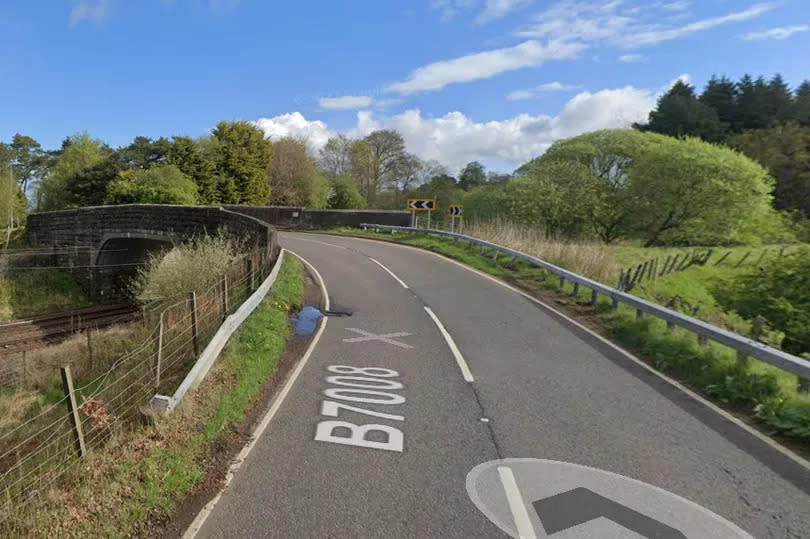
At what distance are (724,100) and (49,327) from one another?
7438 centimetres

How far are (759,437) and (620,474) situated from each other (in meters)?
2.16

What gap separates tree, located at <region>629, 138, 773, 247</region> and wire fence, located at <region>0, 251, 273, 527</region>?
26.3 metres

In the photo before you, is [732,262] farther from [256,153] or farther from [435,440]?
[256,153]

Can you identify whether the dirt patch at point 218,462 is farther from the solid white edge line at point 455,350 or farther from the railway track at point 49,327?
the railway track at point 49,327

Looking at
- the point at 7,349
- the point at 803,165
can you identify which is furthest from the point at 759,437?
the point at 803,165

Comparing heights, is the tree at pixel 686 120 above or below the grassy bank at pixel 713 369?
above

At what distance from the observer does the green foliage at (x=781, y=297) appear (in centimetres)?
1187

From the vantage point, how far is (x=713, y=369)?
7348 millimetres

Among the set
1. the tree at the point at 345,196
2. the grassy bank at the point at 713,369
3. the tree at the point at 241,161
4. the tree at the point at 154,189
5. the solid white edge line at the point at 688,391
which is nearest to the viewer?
the solid white edge line at the point at 688,391

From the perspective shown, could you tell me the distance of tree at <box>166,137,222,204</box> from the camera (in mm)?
46656

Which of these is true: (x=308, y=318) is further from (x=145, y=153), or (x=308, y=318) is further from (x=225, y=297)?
(x=145, y=153)

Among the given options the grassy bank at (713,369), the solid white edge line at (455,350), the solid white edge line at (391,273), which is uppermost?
the solid white edge line at (391,273)

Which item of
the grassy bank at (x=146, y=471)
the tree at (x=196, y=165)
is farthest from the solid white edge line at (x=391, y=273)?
the tree at (x=196, y=165)

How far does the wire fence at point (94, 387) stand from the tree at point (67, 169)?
4440 cm
